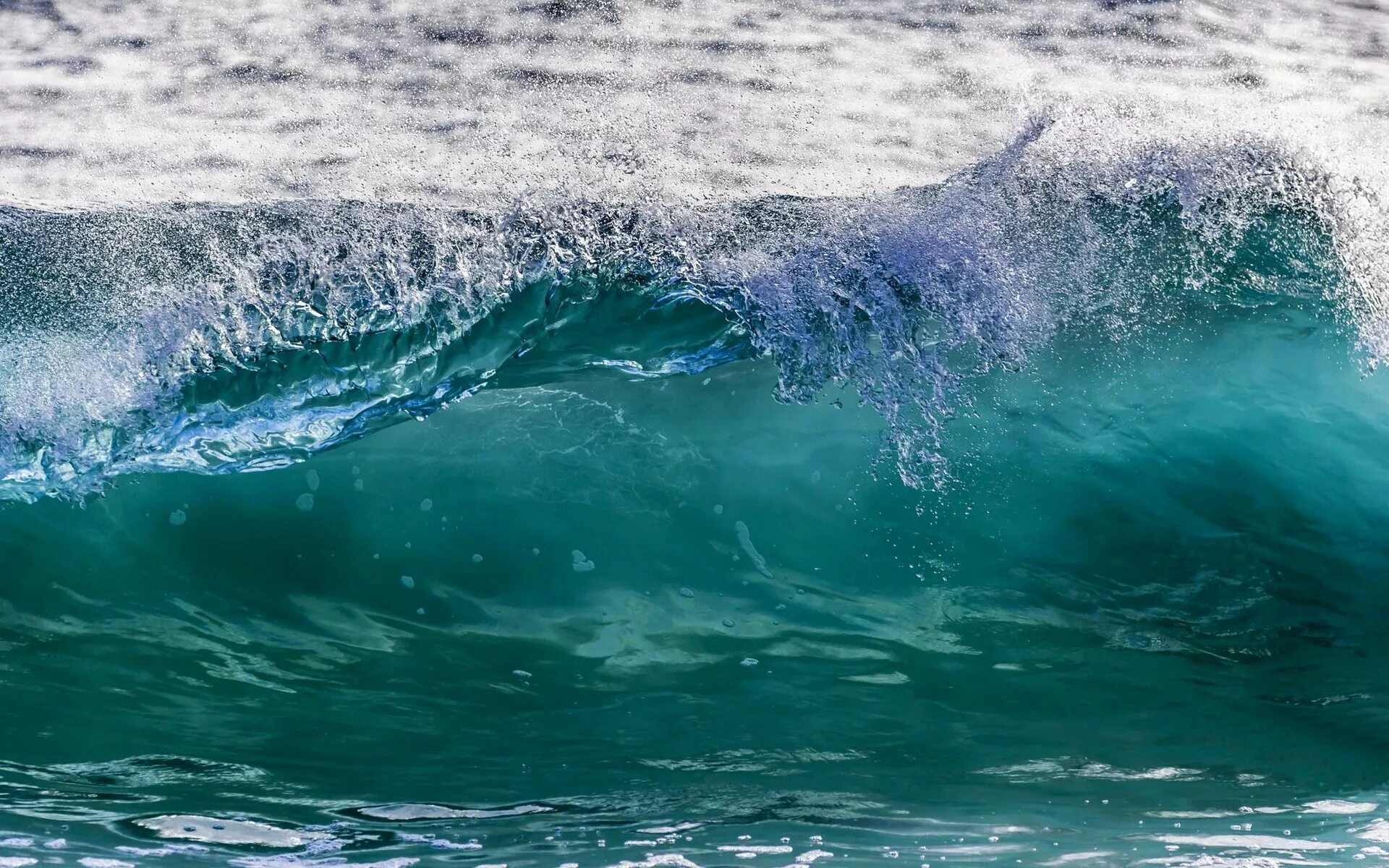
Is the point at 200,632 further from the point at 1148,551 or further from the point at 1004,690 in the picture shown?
the point at 1148,551

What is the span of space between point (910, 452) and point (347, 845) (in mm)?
979

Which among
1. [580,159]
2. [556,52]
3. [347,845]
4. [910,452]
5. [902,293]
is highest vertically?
[556,52]

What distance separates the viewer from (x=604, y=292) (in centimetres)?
132

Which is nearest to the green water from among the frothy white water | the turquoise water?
the turquoise water

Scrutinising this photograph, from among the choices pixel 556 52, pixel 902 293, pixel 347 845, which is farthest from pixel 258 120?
pixel 347 845

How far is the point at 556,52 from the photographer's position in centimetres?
144

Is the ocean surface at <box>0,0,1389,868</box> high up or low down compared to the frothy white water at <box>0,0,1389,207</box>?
down

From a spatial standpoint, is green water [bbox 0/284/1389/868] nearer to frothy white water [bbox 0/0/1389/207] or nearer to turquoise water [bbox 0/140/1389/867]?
turquoise water [bbox 0/140/1389/867]

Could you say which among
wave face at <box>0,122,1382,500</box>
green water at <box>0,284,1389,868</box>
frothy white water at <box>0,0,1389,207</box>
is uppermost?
frothy white water at <box>0,0,1389,207</box>

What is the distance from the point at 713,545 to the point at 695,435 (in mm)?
165

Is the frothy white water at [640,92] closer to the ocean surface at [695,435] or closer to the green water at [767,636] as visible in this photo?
the ocean surface at [695,435]

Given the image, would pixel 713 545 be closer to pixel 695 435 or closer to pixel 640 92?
pixel 695 435

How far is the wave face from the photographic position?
1.32 meters

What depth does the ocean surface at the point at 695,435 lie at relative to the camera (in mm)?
1340
